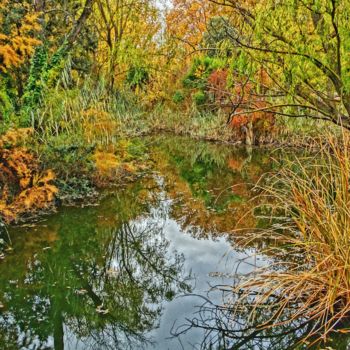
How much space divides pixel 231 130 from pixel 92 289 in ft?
40.2

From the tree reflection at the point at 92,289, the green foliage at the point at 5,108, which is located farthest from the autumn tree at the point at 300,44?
the green foliage at the point at 5,108

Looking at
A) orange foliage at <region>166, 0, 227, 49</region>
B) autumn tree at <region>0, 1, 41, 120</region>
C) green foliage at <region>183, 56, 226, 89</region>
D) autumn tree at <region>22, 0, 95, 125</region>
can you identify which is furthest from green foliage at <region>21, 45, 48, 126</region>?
orange foliage at <region>166, 0, 227, 49</region>

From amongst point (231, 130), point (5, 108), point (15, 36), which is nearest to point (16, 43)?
point (15, 36)

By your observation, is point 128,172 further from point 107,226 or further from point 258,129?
point 258,129

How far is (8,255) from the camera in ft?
17.6

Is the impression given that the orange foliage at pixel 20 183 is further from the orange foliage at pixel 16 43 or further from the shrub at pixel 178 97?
the shrub at pixel 178 97

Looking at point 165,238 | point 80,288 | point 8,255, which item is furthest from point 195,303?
point 8,255

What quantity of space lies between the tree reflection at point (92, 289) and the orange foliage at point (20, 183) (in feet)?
2.07

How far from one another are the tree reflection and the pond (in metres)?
0.01

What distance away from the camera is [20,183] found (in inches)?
257

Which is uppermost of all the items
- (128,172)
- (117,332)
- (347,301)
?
(128,172)

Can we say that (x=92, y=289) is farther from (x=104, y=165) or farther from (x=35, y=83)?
(x=35, y=83)

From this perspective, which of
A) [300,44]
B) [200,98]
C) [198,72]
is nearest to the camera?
[300,44]

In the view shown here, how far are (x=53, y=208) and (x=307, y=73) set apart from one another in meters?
4.99
